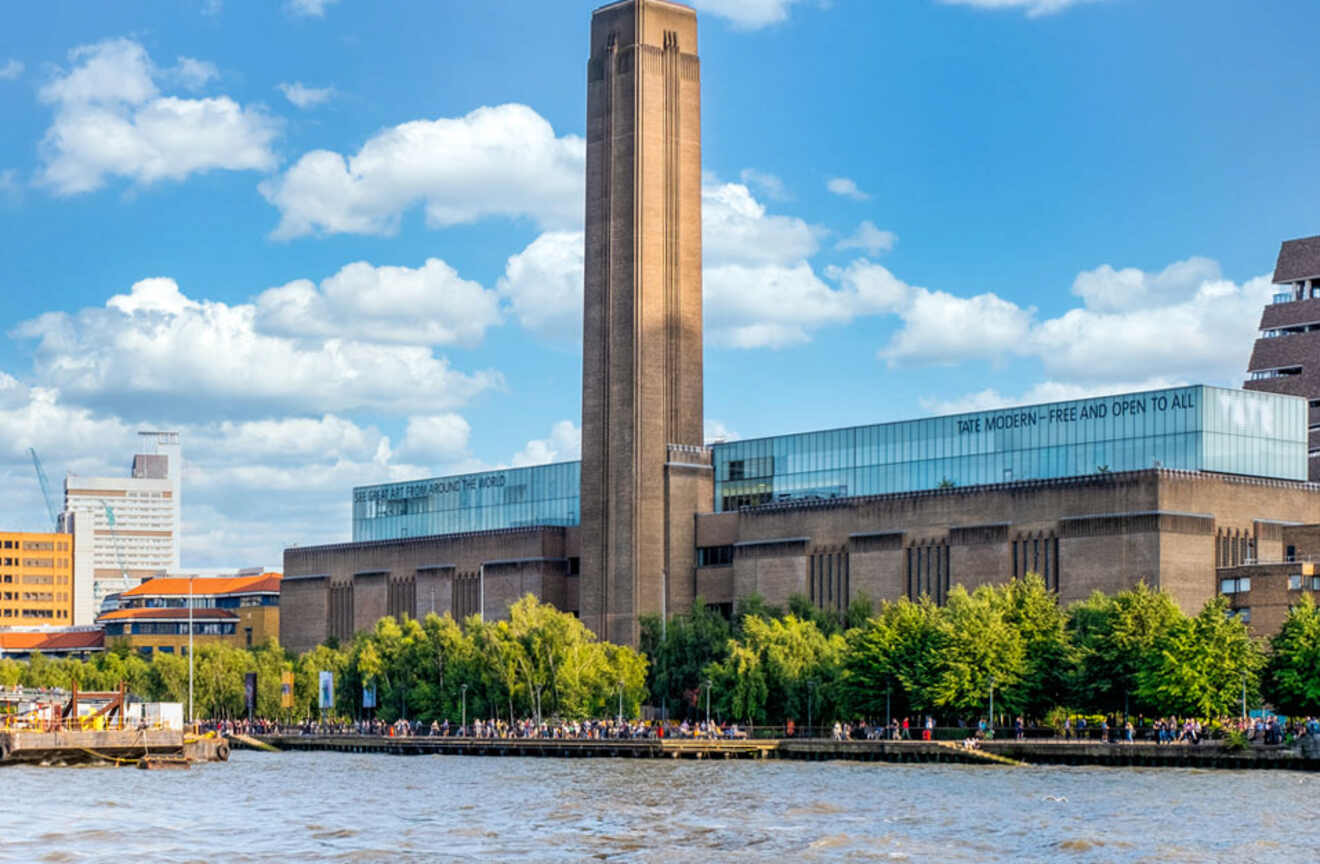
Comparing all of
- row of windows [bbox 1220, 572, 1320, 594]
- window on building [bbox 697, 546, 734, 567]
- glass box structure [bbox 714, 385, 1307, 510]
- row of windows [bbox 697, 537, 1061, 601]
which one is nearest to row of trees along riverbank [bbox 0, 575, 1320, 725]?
row of windows [bbox 1220, 572, 1320, 594]

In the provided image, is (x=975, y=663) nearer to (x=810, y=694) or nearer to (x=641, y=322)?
(x=810, y=694)

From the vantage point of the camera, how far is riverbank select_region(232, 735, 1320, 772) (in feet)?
360

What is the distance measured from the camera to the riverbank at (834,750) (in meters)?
110

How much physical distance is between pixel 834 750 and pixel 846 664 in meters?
9.88

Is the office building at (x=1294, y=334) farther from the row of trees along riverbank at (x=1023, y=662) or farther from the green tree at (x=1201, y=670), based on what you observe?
the green tree at (x=1201, y=670)

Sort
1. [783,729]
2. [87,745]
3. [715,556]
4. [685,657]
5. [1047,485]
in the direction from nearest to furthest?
[87,745] → [783,729] → [1047,485] → [685,657] → [715,556]

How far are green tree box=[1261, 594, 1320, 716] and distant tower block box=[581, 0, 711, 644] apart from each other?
65411mm

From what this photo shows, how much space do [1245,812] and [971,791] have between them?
54.5 ft

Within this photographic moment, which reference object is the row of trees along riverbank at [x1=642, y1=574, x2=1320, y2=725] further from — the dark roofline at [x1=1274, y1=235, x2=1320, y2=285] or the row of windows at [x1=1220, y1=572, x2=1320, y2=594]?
the dark roofline at [x1=1274, y1=235, x2=1320, y2=285]

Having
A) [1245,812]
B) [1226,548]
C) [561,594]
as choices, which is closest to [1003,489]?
[1226,548]

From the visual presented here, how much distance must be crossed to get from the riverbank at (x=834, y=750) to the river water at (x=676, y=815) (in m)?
3.42

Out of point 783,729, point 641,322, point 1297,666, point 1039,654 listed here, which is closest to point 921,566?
point 783,729

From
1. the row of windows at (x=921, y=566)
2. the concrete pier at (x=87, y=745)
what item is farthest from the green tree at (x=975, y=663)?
the concrete pier at (x=87, y=745)

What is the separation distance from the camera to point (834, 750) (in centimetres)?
12925
